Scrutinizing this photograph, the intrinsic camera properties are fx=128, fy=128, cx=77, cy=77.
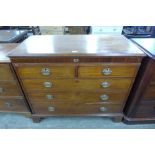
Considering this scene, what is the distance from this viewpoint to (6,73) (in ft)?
3.89

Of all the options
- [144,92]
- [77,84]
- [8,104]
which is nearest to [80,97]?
[77,84]

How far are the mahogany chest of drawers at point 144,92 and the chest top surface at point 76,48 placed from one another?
116 mm

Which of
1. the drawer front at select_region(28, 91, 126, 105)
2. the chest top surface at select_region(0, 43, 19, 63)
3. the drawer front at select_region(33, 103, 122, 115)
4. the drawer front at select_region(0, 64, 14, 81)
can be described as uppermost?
the chest top surface at select_region(0, 43, 19, 63)

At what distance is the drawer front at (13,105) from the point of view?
144 centimetres

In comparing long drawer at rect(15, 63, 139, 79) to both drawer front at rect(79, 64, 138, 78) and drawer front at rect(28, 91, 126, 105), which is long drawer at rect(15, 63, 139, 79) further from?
drawer front at rect(28, 91, 126, 105)

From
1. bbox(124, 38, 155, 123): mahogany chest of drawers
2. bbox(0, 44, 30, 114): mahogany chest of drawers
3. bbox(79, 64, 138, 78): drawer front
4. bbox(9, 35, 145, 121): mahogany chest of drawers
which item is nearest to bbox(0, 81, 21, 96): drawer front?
bbox(0, 44, 30, 114): mahogany chest of drawers

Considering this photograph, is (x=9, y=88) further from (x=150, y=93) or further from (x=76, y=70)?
(x=150, y=93)

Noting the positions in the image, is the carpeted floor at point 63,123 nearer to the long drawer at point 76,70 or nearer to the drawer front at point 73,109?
the drawer front at point 73,109

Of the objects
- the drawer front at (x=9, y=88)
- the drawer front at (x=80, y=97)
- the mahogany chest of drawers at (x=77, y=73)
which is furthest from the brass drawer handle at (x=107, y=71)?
the drawer front at (x=9, y=88)

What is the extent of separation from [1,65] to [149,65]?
1272mm

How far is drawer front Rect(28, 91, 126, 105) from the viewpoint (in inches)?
51.9

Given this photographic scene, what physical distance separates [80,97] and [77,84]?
187 millimetres
